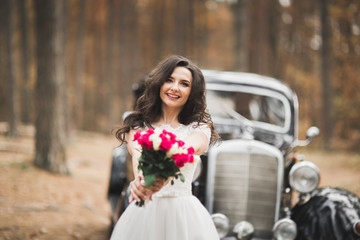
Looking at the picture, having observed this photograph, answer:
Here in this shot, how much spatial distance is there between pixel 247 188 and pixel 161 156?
6.35 ft

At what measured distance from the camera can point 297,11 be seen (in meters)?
22.4

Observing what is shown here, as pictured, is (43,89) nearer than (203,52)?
Yes


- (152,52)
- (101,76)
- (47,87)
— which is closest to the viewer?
(47,87)

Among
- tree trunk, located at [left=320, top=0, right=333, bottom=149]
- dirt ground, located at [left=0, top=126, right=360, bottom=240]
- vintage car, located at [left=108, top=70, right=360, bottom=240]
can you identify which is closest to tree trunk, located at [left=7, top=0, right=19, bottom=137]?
dirt ground, located at [left=0, top=126, right=360, bottom=240]

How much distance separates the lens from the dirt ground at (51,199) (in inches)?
187

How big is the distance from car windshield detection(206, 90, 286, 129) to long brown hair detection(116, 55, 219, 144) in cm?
218

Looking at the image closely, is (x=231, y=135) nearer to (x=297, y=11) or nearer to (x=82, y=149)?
(x=82, y=149)

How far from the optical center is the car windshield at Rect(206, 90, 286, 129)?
4703 mm

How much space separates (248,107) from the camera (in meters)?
4.94

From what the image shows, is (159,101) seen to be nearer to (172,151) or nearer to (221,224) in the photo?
(172,151)

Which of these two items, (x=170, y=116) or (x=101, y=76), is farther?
(x=101, y=76)

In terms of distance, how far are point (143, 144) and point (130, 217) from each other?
0.58 m

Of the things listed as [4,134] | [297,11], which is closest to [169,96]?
[4,134]

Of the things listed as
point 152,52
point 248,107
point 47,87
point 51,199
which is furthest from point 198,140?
point 152,52
